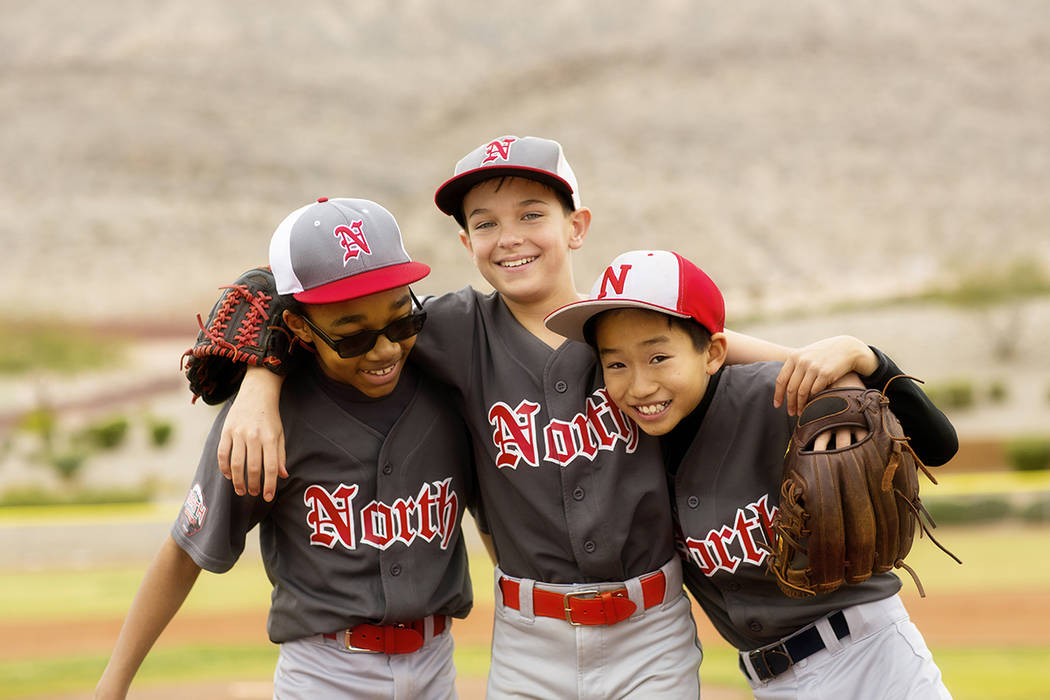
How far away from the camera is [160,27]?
3572cm

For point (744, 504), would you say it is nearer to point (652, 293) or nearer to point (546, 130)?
point (652, 293)

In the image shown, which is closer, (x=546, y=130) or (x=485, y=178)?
(x=485, y=178)

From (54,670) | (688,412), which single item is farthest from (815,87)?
(688,412)

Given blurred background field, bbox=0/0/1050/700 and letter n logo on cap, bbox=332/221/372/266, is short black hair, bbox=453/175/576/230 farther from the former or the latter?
blurred background field, bbox=0/0/1050/700

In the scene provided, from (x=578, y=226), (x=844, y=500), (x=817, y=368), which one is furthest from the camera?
(x=578, y=226)

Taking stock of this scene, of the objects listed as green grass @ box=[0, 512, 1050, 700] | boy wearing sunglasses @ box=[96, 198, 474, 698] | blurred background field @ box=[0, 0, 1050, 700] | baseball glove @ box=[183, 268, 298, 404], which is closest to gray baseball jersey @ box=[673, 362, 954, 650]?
boy wearing sunglasses @ box=[96, 198, 474, 698]

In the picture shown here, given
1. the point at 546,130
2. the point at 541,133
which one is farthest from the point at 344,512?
the point at 546,130

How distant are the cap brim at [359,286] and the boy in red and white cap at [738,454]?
0.35 m

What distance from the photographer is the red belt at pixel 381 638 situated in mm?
2385

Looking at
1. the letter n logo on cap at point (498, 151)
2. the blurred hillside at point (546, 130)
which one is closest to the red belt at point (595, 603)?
the letter n logo on cap at point (498, 151)

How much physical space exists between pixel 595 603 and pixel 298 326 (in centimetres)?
89

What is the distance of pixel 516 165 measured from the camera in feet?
7.88

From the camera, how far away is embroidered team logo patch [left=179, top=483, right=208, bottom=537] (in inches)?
92.5

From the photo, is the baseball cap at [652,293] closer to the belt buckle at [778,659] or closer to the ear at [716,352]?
the ear at [716,352]
